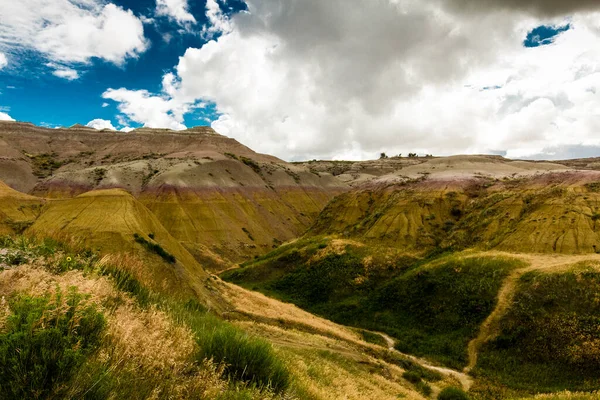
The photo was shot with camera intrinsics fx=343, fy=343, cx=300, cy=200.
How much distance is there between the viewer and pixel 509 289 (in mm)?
38500

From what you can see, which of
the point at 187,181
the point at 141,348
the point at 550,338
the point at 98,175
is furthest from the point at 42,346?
the point at 98,175

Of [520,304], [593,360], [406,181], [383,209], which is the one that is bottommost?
[593,360]

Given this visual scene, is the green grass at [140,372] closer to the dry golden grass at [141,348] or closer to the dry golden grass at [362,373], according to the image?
the dry golden grass at [141,348]

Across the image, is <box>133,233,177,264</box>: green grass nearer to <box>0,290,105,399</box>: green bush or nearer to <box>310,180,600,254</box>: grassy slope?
<box>0,290,105,399</box>: green bush

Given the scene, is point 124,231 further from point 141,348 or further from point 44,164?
point 44,164

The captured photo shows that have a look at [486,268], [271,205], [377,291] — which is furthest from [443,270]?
[271,205]

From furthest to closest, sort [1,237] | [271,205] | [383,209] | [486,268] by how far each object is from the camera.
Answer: [271,205], [383,209], [486,268], [1,237]

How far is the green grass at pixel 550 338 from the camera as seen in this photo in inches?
1092

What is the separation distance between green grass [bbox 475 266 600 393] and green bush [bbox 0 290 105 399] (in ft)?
109

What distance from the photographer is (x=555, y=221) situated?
4838 cm

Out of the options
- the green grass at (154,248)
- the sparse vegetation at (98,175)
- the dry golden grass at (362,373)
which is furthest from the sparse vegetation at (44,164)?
the dry golden grass at (362,373)

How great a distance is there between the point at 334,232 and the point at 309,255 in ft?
49.6

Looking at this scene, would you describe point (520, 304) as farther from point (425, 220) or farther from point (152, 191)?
point (152, 191)

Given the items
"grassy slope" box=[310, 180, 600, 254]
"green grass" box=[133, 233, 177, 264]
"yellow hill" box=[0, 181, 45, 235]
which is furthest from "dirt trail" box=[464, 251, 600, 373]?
"yellow hill" box=[0, 181, 45, 235]
